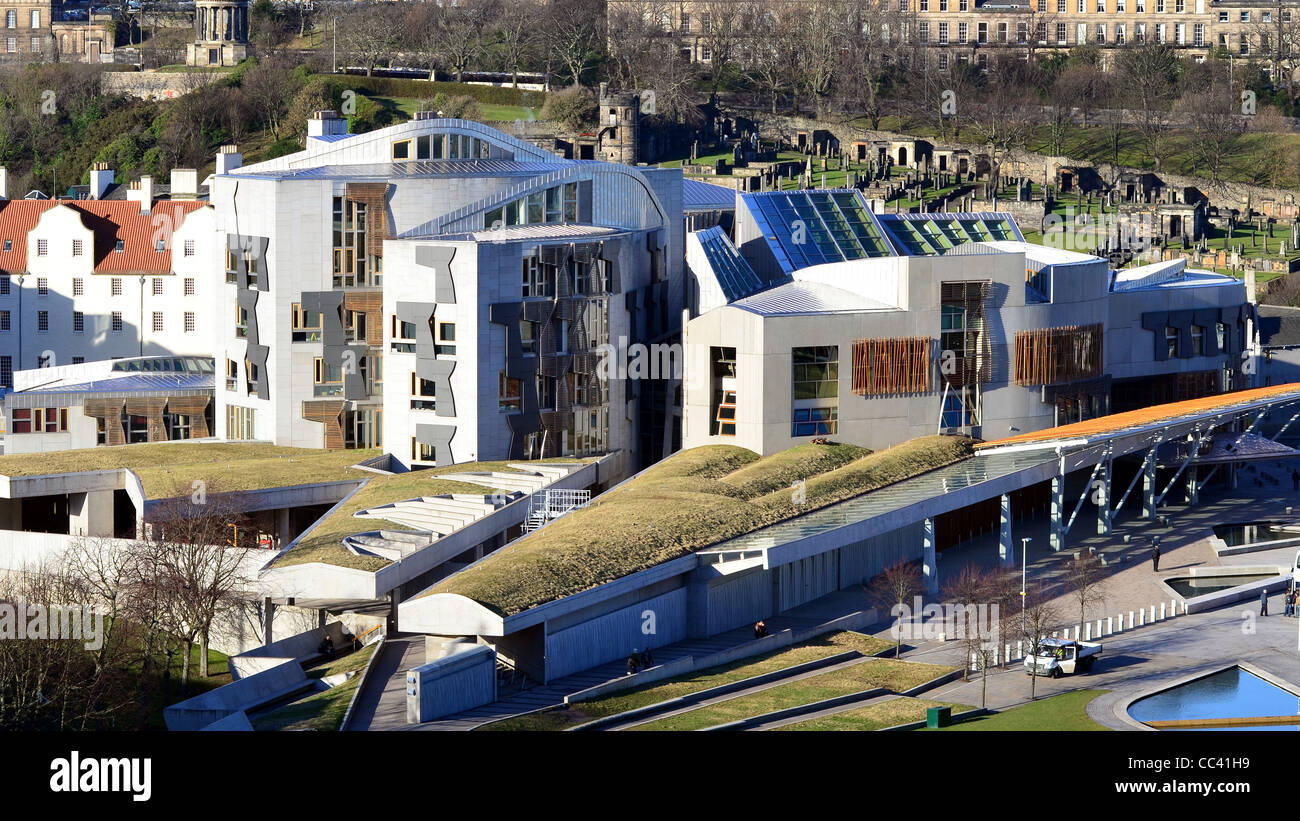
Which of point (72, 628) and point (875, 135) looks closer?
point (72, 628)

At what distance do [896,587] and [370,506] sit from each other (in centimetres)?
1893

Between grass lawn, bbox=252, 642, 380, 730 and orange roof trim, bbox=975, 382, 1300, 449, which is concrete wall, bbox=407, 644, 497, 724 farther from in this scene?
orange roof trim, bbox=975, 382, 1300, 449

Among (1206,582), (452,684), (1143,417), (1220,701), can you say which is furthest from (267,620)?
(1143,417)

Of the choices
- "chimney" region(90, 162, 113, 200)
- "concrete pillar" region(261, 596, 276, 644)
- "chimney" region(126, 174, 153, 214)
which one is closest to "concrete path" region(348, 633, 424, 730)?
"concrete pillar" region(261, 596, 276, 644)

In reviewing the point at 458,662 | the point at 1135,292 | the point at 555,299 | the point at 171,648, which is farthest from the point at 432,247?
the point at 1135,292

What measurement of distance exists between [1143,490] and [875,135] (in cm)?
9834

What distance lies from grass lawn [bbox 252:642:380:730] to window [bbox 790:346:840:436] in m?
28.0

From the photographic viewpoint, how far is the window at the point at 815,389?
9288 centimetres

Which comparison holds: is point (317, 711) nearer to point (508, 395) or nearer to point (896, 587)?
point (896, 587)

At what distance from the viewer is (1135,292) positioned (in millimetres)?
106688

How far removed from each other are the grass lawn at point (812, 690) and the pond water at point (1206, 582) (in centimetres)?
1617

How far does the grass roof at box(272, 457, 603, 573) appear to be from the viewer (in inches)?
2889

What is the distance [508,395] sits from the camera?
91250mm

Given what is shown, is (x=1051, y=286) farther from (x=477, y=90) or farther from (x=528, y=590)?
(x=477, y=90)
